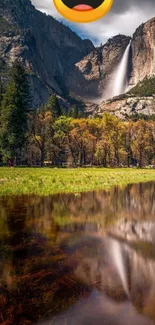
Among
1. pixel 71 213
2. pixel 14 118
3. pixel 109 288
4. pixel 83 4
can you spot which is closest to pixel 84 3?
pixel 83 4

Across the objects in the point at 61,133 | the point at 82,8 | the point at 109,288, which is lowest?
the point at 109,288

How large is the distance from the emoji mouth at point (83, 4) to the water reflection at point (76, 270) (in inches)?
164

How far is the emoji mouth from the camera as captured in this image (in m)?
3.49

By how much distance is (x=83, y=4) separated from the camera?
3.51m

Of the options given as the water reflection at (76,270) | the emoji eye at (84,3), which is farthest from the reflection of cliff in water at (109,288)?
the emoji eye at (84,3)

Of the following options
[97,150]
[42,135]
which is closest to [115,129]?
[97,150]

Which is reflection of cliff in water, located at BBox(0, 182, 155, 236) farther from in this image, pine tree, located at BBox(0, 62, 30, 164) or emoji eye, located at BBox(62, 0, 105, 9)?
pine tree, located at BBox(0, 62, 30, 164)

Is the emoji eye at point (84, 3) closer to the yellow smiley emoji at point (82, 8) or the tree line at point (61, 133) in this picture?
the yellow smiley emoji at point (82, 8)

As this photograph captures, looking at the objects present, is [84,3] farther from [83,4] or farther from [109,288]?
[109,288]

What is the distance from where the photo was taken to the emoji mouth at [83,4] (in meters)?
3.49

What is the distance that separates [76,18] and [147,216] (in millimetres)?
11288

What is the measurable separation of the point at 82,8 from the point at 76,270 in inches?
200

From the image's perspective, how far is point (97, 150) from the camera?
258 feet

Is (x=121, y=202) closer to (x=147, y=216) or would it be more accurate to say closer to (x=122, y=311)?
(x=147, y=216)
